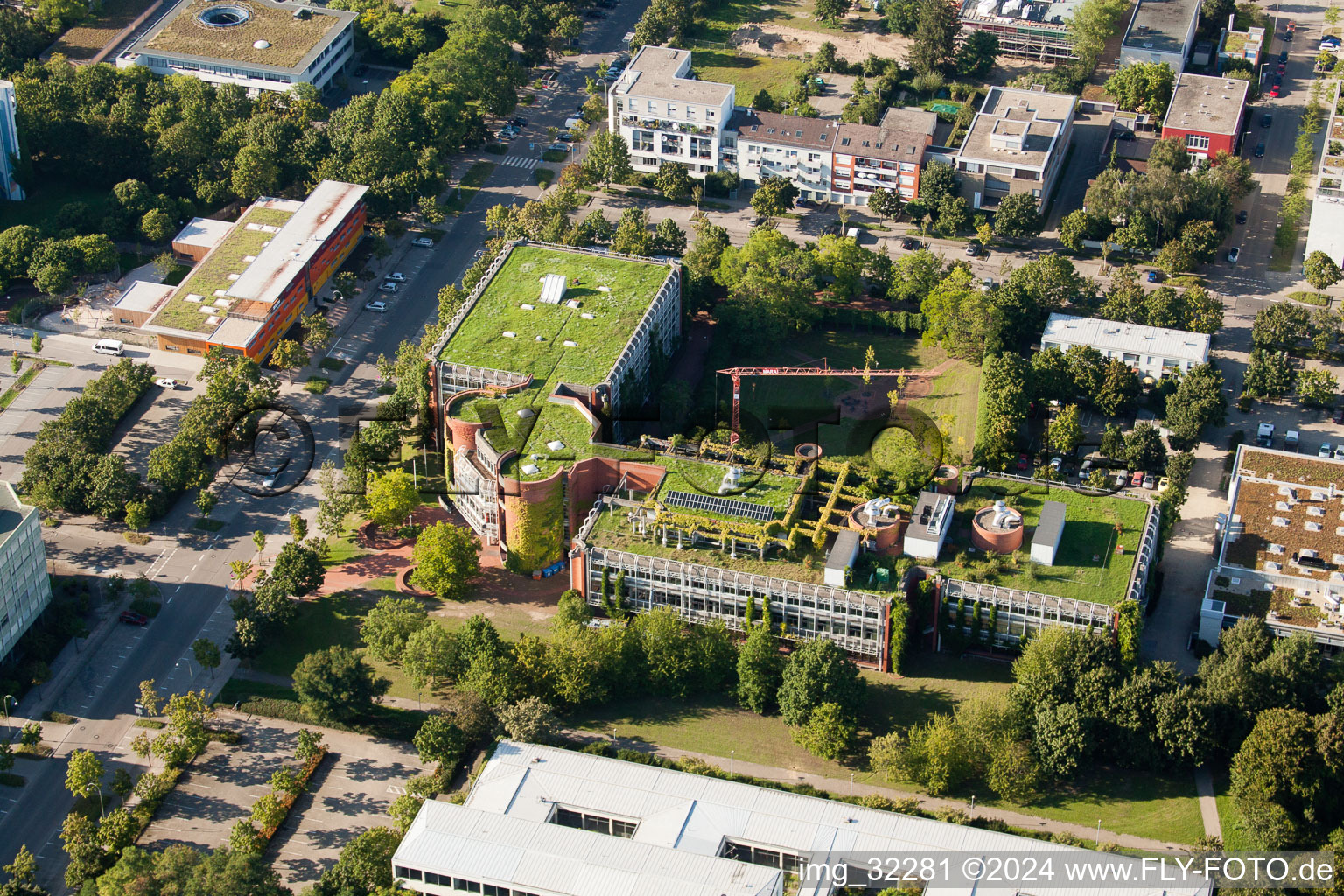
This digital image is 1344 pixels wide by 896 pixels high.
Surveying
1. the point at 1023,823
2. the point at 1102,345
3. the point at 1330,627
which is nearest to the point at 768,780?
the point at 1023,823

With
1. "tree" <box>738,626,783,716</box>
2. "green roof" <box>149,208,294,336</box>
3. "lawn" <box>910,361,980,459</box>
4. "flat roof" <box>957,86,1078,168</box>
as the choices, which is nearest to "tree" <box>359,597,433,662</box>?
"tree" <box>738,626,783,716</box>

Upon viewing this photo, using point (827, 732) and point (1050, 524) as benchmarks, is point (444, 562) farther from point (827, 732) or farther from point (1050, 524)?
point (1050, 524)

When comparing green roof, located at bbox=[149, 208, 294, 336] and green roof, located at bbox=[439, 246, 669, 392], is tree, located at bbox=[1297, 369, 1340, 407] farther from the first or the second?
green roof, located at bbox=[149, 208, 294, 336]

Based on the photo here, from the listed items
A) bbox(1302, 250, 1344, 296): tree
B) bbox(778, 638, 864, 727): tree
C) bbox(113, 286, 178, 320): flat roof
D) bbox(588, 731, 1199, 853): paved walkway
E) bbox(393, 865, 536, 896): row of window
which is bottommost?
bbox(588, 731, 1199, 853): paved walkway

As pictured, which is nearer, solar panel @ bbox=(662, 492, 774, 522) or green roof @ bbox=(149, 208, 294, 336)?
solar panel @ bbox=(662, 492, 774, 522)

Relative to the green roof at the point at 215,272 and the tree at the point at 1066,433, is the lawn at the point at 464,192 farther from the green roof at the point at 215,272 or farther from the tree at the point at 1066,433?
the tree at the point at 1066,433

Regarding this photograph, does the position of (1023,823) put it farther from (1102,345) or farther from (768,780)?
(1102,345)
